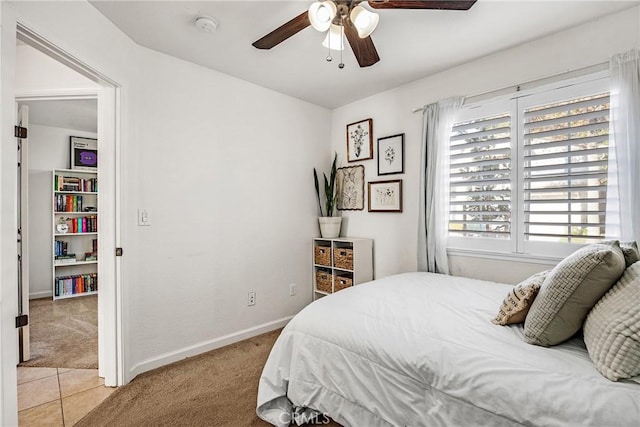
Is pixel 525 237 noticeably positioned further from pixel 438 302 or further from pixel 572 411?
pixel 572 411

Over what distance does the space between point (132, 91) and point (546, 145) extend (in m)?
3.03

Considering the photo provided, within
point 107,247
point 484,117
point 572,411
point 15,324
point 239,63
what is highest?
point 239,63

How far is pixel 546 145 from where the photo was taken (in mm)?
2160

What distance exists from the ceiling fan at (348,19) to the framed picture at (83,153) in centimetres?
452

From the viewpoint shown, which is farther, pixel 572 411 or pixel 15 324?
pixel 15 324

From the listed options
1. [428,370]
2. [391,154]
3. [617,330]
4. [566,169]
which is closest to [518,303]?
[617,330]

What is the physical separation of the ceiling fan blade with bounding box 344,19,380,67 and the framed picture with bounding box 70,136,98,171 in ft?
16.0

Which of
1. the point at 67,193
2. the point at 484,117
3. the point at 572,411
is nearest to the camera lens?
the point at 572,411

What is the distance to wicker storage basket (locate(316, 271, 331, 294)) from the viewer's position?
3.38 meters

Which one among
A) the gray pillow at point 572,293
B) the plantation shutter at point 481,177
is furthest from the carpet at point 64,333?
the plantation shutter at point 481,177

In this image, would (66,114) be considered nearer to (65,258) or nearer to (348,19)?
(65,258)

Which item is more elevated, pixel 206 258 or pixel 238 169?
pixel 238 169

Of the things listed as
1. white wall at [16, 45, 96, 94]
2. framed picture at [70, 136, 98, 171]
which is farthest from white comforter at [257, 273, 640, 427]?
framed picture at [70, 136, 98, 171]

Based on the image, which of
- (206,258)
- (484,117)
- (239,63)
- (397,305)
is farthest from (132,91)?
(484,117)
